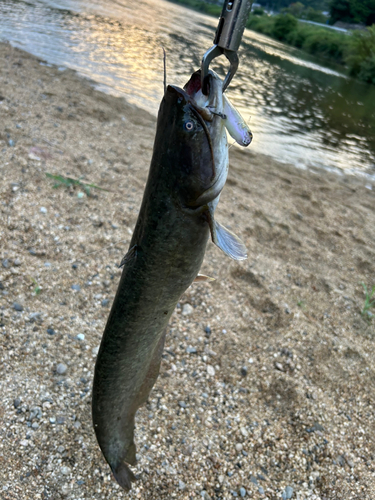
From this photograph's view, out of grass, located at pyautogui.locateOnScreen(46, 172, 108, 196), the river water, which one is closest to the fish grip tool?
grass, located at pyautogui.locateOnScreen(46, 172, 108, 196)

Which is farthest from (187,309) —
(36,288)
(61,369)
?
(36,288)

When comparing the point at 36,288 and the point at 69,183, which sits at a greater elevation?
the point at 69,183

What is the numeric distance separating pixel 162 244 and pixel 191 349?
1897mm

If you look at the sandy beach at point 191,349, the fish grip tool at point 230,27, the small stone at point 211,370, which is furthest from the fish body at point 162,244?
the small stone at point 211,370

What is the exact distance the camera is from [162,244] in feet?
5.90

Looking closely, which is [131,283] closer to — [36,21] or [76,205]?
[76,205]

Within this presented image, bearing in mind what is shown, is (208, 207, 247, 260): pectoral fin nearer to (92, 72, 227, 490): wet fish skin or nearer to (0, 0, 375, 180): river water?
(92, 72, 227, 490): wet fish skin

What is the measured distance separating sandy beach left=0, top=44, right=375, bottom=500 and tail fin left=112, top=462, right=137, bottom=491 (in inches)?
7.6

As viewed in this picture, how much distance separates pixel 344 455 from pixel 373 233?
15.0 ft

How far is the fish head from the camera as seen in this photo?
1561 mm

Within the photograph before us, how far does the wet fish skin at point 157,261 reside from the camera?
65.1 inches

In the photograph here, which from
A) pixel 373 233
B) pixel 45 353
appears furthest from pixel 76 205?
pixel 373 233

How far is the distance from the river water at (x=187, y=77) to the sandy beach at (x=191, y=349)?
5487mm

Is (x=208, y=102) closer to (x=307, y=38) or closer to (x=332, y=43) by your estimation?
(x=332, y=43)
